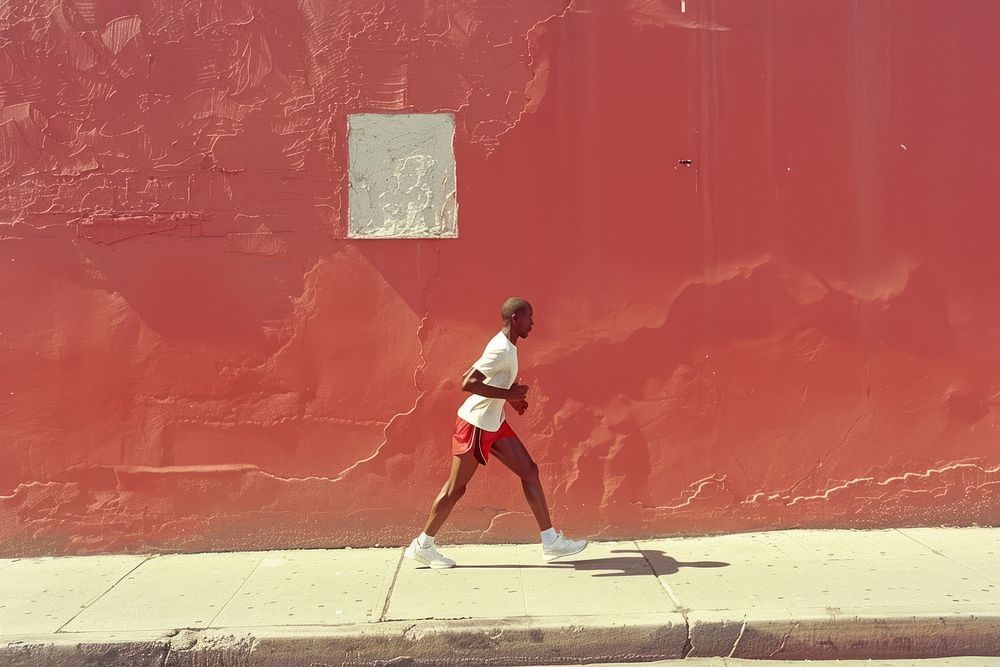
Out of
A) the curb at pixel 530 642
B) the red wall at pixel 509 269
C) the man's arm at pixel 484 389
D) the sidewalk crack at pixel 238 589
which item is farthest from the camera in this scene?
the red wall at pixel 509 269

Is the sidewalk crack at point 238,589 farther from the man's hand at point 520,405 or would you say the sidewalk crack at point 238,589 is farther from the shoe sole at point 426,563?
the man's hand at point 520,405

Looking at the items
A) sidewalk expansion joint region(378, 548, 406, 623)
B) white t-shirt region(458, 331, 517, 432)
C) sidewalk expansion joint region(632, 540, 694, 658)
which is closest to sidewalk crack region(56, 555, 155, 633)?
sidewalk expansion joint region(378, 548, 406, 623)

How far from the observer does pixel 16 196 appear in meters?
5.16

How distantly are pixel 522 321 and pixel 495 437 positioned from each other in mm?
678

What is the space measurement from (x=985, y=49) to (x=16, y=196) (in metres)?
6.25

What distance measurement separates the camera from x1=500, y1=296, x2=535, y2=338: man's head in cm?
456

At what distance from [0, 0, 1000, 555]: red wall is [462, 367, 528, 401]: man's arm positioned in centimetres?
74

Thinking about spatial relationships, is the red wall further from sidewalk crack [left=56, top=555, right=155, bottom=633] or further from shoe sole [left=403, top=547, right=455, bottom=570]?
shoe sole [left=403, top=547, right=455, bottom=570]

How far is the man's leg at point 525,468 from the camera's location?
471 cm

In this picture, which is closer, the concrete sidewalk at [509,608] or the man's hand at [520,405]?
the concrete sidewalk at [509,608]

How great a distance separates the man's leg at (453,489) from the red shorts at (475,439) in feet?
0.10

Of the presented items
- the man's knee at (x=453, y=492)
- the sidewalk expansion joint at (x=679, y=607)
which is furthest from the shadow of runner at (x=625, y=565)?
the man's knee at (x=453, y=492)

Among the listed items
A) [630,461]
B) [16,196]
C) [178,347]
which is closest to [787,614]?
[630,461]

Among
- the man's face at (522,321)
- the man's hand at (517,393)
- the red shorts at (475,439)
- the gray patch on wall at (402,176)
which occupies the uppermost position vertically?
the gray patch on wall at (402,176)
